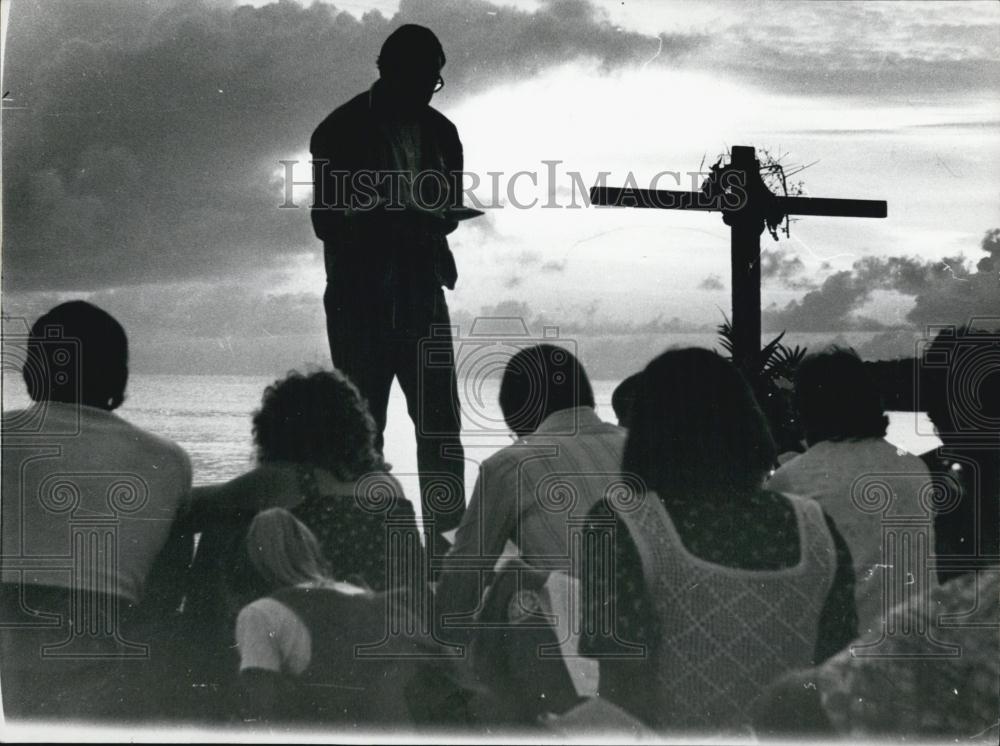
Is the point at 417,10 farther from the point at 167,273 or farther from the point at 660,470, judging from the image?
the point at 660,470

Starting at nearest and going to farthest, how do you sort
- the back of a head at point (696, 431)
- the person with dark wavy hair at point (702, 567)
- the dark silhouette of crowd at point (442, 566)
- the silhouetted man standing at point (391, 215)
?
the person with dark wavy hair at point (702, 567), the back of a head at point (696, 431), the dark silhouette of crowd at point (442, 566), the silhouetted man standing at point (391, 215)

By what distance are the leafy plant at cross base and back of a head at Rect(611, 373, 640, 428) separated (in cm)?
A: 34

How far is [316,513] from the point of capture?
3.05m

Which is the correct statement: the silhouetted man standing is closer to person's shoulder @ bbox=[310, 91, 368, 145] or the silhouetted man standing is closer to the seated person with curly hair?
person's shoulder @ bbox=[310, 91, 368, 145]

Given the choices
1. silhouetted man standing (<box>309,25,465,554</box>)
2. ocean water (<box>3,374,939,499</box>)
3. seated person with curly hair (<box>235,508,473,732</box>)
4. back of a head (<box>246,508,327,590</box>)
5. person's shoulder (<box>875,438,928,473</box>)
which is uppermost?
silhouetted man standing (<box>309,25,465,554</box>)

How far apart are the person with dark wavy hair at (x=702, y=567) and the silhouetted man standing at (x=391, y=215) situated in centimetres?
70

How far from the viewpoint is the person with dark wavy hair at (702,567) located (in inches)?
103

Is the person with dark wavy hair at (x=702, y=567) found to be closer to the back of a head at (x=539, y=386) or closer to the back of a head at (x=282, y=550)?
the back of a head at (x=539, y=386)

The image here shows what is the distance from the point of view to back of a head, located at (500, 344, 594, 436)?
307 centimetres

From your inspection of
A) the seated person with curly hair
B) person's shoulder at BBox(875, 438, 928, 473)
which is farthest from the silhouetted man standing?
person's shoulder at BBox(875, 438, 928, 473)

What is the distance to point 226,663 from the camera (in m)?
3.08

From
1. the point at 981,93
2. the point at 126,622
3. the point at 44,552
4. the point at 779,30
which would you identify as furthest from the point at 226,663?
the point at 981,93

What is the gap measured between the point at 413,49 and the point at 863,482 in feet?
6.32

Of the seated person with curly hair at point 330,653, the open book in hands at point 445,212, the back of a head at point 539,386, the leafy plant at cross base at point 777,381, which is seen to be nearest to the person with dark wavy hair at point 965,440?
the leafy plant at cross base at point 777,381
